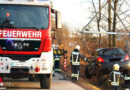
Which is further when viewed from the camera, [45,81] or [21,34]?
[45,81]

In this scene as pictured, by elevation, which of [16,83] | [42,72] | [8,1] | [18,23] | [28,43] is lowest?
[16,83]

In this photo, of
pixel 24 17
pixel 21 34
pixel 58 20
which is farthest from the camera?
pixel 58 20

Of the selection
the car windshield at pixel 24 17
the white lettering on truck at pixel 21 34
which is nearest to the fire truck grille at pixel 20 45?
the white lettering on truck at pixel 21 34

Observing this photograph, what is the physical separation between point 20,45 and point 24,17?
1.08m

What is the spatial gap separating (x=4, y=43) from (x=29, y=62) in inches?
46.5

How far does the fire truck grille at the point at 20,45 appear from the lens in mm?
12266

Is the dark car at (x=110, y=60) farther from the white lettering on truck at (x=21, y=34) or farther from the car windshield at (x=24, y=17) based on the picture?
the white lettering on truck at (x=21, y=34)

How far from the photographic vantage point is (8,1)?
41.0ft

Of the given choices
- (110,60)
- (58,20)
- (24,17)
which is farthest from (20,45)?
(110,60)

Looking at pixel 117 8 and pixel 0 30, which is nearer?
pixel 0 30

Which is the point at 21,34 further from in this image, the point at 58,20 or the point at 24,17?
the point at 58,20

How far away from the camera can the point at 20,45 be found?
40.6 ft

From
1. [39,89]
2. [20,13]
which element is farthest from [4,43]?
[39,89]

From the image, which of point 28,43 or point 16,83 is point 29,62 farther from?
point 16,83
